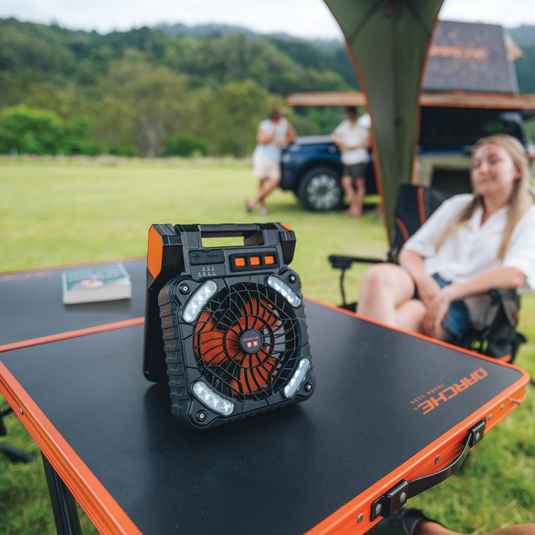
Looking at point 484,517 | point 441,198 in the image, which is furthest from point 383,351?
point 441,198

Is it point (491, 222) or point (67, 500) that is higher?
point (491, 222)

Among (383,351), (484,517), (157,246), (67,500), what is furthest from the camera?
(484,517)

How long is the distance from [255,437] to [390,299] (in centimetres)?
105

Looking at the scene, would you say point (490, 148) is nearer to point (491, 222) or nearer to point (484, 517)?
point (491, 222)

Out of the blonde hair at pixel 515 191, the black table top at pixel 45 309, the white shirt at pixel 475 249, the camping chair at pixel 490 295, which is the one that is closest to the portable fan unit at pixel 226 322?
the black table top at pixel 45 309

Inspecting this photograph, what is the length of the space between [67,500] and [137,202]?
23.4 ft

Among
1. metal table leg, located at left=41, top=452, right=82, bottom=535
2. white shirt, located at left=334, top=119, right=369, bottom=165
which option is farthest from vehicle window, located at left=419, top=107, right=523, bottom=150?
metal table leg, located at left=41, top=452, right=82, bottom=535

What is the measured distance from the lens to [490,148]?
68.1 inches

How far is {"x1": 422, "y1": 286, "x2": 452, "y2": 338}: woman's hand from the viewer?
1.61 meters

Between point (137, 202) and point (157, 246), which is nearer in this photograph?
point (157, 246)

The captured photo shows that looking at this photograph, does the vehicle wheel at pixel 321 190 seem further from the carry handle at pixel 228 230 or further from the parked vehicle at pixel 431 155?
the carry handle at pixel 228 230

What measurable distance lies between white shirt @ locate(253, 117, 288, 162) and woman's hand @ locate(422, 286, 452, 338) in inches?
186

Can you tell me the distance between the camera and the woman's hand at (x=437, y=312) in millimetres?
1611

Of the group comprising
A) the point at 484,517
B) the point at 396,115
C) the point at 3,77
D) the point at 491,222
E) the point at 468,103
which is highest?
the point at 3,77
